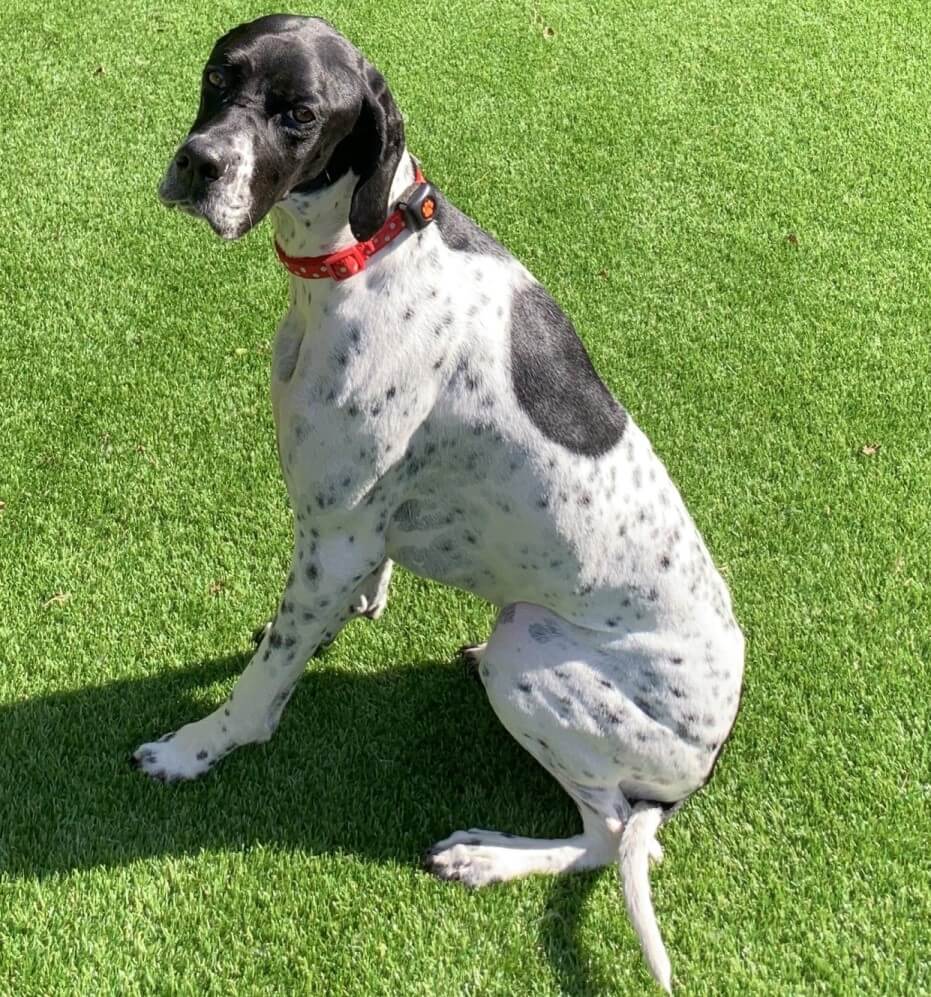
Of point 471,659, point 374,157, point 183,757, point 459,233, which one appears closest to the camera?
point 374,157

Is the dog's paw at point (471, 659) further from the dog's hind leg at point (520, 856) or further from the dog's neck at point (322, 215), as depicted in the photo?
the dog's neck at point (322, 215)

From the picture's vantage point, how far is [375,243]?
2498 mm

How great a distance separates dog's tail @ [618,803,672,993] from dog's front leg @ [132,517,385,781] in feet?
3.26

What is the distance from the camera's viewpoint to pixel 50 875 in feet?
9.41

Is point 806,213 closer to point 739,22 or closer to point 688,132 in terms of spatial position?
point 688,132

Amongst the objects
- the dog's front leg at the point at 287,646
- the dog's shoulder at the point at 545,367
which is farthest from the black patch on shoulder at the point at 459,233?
the dog's front leg at the point at 287,646

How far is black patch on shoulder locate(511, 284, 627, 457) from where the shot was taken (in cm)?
263

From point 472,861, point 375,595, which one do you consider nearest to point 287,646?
point 375,595

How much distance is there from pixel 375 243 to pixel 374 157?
0.66 ft

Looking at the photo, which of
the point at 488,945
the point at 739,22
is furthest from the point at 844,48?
the point at 488,945

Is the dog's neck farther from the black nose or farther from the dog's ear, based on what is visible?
the black nose

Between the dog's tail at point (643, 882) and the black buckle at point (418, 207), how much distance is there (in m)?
1.69

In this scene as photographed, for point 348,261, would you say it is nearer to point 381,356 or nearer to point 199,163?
point 381,356

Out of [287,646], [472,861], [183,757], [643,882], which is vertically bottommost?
[183,757]
